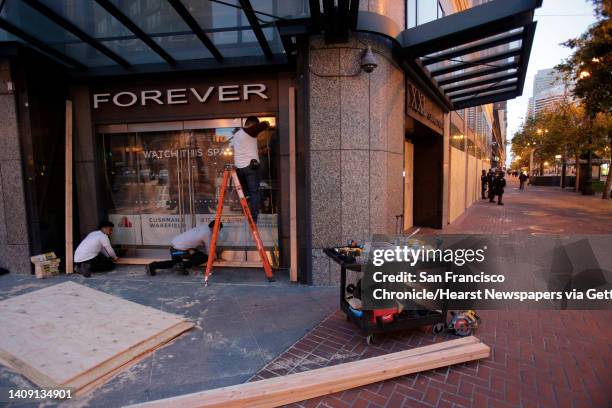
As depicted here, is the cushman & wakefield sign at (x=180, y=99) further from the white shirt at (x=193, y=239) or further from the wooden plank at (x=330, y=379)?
the wooden plank at (x=330, y=379)

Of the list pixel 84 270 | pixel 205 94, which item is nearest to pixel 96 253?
pixel 84 270

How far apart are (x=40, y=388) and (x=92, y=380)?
0.42m

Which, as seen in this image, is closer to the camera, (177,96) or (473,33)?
(473,33)

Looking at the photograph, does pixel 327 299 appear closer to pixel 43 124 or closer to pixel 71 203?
pixel 71 203

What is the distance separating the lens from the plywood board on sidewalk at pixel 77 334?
3205 mm

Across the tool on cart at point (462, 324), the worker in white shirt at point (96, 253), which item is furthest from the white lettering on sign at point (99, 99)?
the tool on cart at point (462, 324)

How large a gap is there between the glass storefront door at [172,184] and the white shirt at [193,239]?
23.1 inches

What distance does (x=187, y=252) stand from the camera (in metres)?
6.42

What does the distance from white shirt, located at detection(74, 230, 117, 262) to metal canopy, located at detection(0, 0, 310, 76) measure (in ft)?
10.2

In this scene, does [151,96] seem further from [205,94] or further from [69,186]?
[69,186]

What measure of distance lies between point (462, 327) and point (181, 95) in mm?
6070

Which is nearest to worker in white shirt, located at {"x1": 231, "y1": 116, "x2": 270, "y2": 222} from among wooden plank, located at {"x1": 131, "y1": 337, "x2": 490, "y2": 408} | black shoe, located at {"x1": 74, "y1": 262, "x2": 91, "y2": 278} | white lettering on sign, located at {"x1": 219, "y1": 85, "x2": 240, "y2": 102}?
white lettering on sign, located at {"x1": 219, "y1": 85, "x2": 240, "y2": 102}

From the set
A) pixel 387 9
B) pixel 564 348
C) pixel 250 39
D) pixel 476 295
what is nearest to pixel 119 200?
pixel 250 39

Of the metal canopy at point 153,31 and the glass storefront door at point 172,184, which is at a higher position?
the metal canopy at point 153,31
